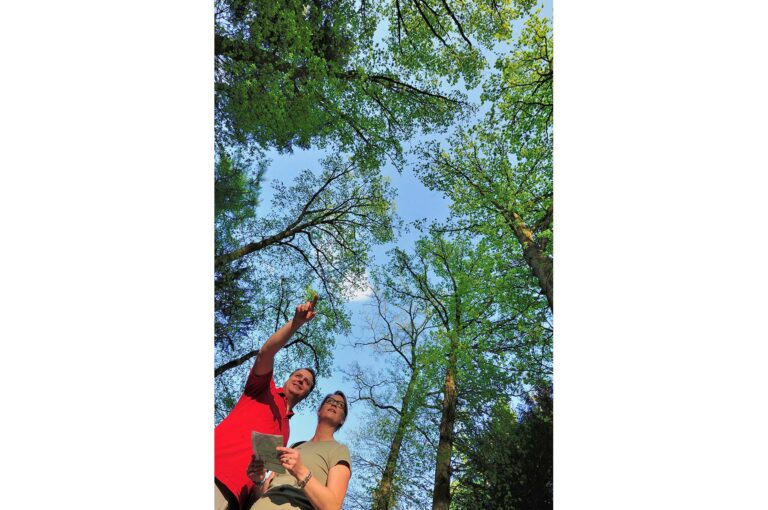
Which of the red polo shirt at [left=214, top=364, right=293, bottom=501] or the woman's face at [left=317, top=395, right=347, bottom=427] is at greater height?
the woman's face at [left=317, top=395, right=347, bottom=427]

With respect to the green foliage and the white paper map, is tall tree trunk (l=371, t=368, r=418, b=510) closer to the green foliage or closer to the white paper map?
the green foliage

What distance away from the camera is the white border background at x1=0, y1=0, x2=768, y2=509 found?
2324mm

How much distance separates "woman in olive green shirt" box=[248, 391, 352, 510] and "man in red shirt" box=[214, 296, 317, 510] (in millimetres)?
95

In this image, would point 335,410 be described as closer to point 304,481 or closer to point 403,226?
point 304,481

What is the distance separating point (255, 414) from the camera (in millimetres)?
2736

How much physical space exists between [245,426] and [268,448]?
225mm

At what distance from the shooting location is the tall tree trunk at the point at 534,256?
2.74 metres

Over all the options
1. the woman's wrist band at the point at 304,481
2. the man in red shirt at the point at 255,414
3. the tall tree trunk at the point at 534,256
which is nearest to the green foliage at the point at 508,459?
the tall tree trunk at the point at 534,256

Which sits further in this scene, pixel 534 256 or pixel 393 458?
pixel 534 256

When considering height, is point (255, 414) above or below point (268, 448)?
above

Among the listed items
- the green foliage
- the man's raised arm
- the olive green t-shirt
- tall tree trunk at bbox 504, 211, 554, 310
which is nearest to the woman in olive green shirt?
the olive green t-shirt
